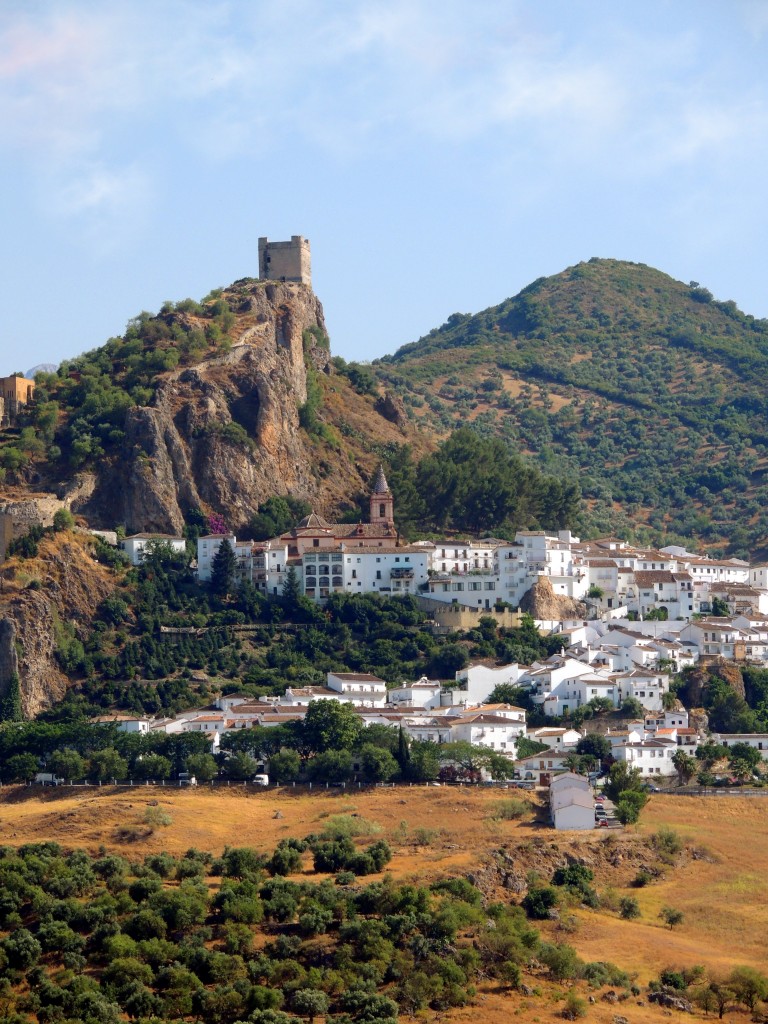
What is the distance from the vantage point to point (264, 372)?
118000 millimetres

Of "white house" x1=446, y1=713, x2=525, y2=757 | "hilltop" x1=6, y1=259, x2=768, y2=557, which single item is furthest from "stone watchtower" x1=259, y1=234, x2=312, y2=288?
"white house" x1=446, y1=713, x2=525, y2=757

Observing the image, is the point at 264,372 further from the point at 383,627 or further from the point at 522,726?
the point at 522,726

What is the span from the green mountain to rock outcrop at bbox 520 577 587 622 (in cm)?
2776

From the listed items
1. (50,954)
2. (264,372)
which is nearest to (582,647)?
(264,372)

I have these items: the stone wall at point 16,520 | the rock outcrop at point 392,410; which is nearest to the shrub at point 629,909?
the stone wall at point 16,520

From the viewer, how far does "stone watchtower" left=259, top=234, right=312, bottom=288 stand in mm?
131250

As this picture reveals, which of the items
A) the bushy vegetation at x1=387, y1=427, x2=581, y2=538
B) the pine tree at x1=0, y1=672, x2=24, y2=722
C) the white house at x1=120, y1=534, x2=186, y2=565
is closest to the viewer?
the pine tree at x1=0, y1=672, x2=24, y2=722

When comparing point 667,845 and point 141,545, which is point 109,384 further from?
point 667,845

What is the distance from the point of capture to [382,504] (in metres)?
114

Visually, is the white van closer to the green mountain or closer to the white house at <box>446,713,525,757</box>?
the white house at <box>446,713,525,757</box>

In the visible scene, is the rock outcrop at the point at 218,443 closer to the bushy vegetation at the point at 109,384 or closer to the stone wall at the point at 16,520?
the bushy vegetation at the point at 109,384

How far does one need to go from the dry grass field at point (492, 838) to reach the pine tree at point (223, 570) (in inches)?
770

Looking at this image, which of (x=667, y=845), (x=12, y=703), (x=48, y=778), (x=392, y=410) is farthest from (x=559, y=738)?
(x=392, y=410)

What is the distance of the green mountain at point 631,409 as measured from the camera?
502ft
